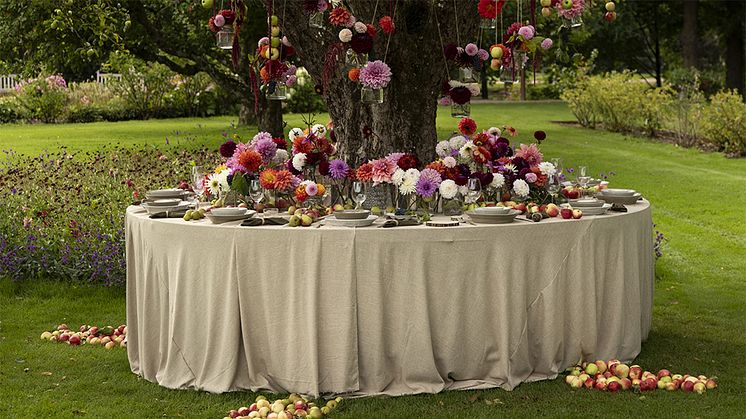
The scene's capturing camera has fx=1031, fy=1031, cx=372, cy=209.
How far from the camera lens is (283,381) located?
5098 mm

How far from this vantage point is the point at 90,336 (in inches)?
257

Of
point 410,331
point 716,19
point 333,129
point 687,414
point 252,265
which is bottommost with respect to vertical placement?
point 687,414

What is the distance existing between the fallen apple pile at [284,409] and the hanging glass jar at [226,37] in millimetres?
1843

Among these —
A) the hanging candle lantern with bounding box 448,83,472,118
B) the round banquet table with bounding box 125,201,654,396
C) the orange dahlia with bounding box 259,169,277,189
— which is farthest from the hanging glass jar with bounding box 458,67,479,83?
the orange dahlia with bounding box 259,169,277,189

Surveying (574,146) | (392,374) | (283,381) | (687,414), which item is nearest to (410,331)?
(392,374)

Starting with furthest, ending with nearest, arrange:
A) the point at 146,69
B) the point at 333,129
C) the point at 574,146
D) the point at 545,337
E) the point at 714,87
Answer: the point at 714,87 < the point at 146,69 < the point at 574,146 < the point at 333,129 < the point at 545,337

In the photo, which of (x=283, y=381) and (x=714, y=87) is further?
(x=714, y=87)

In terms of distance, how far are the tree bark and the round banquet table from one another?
23999 millimetres

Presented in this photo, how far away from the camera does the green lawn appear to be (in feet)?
16.2

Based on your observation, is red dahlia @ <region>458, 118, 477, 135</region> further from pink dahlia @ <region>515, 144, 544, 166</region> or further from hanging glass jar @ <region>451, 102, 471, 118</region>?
pink dahlia @ <region>515, 144, 544, 166</region>

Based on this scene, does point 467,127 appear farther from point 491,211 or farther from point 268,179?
point 268,179

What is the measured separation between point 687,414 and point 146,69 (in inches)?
809

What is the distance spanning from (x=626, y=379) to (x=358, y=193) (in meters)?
1.66

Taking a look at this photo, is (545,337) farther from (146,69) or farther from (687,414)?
(146,69)
